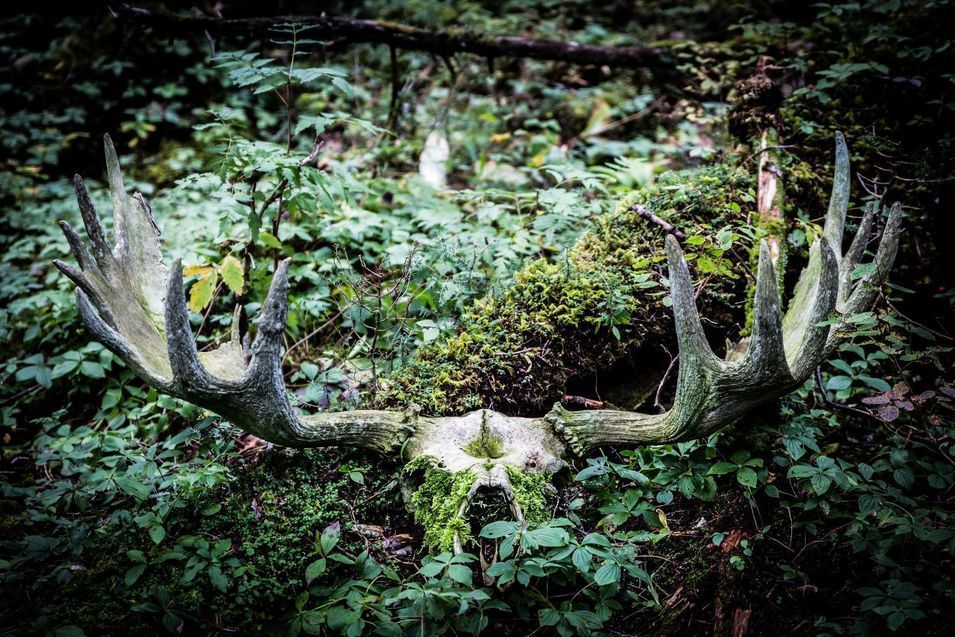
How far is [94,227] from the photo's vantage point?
8.41 ft

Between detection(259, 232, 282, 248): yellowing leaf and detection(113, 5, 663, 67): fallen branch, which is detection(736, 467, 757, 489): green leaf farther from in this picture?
detection(113, 5, 663, 67): fallen branch

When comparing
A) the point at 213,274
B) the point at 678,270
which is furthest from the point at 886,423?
the point at 213,274

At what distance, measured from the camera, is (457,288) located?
3.50 metres

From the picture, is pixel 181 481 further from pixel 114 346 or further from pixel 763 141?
pixel 763 141

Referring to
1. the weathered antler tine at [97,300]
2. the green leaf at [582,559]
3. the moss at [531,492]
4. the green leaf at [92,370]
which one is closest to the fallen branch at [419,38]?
the weathered antler tine at [97,300]

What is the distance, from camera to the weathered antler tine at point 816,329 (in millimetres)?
2498

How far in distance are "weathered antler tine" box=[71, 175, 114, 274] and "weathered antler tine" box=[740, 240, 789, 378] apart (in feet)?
9.49

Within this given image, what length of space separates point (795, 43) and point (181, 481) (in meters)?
6.43

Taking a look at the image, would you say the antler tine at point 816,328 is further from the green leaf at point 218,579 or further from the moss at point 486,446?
the green leaf at point 218,579

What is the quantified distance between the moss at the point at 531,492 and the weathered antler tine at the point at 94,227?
2.21 metres

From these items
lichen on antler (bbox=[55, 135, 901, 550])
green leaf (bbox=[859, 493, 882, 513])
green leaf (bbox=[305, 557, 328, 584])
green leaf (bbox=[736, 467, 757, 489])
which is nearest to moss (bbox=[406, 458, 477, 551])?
lichen on antler (bbox=[55, 135, 901, 550])

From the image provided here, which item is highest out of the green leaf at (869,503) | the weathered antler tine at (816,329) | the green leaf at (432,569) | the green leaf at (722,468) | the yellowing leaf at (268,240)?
the weathered antler tine at (816,329)

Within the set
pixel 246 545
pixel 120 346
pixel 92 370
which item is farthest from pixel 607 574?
pixel 92 370

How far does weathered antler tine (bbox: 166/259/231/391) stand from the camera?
212cm
